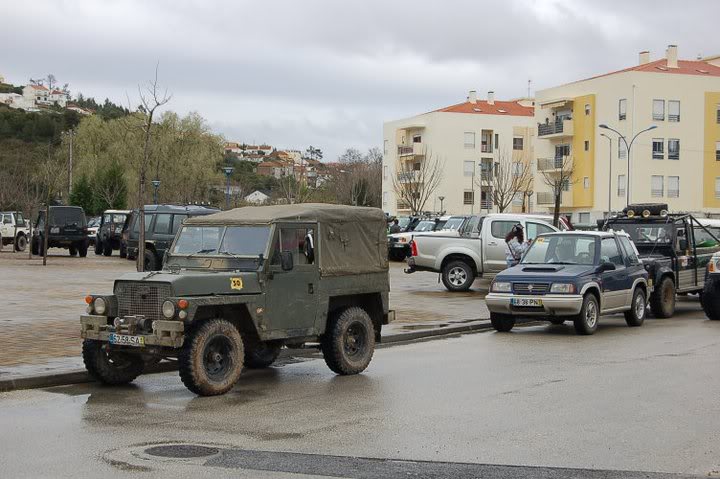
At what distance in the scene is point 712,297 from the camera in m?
19.4

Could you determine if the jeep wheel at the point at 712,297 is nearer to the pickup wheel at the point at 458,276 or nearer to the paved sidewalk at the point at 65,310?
the paved sidewalk at the point at 65,310

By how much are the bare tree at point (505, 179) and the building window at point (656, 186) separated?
1177cm

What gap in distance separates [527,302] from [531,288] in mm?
247

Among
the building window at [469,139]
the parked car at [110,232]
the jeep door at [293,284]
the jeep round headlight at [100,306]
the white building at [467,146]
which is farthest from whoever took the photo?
the building window at [469,139]

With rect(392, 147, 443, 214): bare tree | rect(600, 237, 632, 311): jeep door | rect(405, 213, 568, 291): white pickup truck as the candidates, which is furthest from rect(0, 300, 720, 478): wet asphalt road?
rect(392, 147, 443, 214): bare tree

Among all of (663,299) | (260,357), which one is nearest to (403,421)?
(260,357)

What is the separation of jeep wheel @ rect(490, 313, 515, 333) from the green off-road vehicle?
497cm

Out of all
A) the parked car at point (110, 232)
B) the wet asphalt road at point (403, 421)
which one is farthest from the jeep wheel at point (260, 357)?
the parked car at point (110, 232)

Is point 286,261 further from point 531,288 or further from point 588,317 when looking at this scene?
point 588,317

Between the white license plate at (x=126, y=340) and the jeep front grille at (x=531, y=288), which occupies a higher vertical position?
the jeep front grille at (x=531, y=288)

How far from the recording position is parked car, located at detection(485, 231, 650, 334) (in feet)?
54.7

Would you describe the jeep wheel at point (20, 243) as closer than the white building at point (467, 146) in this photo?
Yes

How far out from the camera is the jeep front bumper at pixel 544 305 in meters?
16.5

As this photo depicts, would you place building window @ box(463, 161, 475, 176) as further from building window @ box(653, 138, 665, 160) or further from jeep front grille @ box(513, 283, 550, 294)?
jeep front grille @ box(513, 283, 550, 294)
